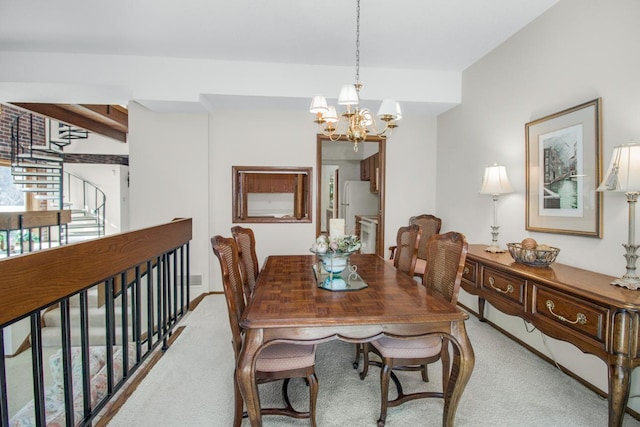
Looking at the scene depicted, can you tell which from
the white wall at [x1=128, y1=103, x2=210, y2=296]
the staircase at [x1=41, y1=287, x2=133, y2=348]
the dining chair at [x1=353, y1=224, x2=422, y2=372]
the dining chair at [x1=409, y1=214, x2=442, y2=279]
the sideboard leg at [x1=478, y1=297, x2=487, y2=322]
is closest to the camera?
the dining chair at [x1=353, y1=224, x2=422, y2=372]

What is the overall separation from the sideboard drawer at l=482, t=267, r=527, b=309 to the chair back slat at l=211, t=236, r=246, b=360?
65.9 inches

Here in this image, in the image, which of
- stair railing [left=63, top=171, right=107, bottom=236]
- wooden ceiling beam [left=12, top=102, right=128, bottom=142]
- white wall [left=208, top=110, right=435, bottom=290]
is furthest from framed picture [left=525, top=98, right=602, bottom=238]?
stair railing [left=63, top=171, right=107, bottom=236]

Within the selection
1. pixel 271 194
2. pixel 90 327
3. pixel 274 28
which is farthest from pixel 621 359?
pixel 90 327

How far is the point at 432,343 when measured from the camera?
178cm

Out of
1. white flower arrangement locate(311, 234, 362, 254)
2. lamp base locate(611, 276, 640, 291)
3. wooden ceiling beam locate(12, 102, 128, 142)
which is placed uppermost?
wooden ceiling beam locate(12, 102, 128, 142)

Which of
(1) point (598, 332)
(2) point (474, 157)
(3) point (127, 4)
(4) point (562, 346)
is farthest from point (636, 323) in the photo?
(3) point (127, 4)

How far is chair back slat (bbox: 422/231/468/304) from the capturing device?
1826mm

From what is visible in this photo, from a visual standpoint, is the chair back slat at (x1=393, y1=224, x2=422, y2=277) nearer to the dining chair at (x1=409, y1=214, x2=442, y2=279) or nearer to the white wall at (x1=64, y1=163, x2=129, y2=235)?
the dining chair at (x1=409, y1=214, x2=442, y2=279)

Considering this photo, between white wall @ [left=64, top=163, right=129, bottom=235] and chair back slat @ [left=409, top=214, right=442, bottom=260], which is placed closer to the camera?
chair back slat @ [left=409, top=214, right=442, bottom=260]

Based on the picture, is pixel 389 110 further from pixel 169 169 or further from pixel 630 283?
pixel 169 169

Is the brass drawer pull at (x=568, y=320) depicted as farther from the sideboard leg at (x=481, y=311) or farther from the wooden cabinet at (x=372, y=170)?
the wooden cabinet at (x=372, y=170)

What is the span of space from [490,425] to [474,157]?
2579 mm

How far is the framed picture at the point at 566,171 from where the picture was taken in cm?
207

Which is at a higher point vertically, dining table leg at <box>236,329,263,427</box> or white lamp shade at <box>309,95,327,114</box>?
white lamp shade at <box>309,95,327,114</box>
